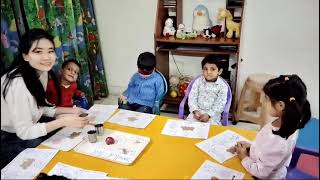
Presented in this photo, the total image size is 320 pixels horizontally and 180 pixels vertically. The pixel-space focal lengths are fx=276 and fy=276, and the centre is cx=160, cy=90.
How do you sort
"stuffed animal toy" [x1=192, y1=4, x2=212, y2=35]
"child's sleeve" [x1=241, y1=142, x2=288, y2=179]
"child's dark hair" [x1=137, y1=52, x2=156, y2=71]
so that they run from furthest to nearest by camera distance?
"stuffed animal toy" [x1=192, y1=4, x2=212, y2=35]
"child's dark hair" [x1=137, y1=52, x2=156, y2=71]
"child's sleeve" [x1=241, y1=142, x2=288, y2=179]

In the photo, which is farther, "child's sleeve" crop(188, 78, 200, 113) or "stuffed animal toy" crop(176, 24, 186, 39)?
"stuffed animal toy" crop(176, 24, 186, 39)

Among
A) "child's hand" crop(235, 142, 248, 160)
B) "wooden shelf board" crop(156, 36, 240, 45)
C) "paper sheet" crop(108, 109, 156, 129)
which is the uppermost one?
"wooden shelf board" crop(156, 36, 240, 45)

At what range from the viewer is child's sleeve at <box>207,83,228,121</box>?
67.8 inches

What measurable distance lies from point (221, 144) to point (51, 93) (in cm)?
80

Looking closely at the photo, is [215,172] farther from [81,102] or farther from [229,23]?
[229,23]

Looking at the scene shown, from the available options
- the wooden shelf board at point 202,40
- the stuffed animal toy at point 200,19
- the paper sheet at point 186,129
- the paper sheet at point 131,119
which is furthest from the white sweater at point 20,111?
the stuffed animal toy at point 200,19

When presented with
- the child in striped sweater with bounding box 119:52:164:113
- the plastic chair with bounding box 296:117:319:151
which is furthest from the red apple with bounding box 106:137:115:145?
the plastic chair with bounding box 296:117:319:151

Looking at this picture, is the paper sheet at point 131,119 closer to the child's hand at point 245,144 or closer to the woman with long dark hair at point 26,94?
the woman with long dark hair at point 26,94

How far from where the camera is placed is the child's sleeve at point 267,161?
92 centimetres

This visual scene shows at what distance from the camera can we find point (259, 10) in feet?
6.81

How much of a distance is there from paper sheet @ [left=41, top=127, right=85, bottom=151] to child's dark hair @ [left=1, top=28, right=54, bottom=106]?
237mm

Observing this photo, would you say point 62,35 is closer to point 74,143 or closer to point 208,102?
point 74,143

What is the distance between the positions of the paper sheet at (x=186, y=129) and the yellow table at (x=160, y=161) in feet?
0.11

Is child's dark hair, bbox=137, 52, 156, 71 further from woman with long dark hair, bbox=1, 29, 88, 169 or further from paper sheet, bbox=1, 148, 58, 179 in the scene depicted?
paper sheet, bbox=1, 148, 58, 179
